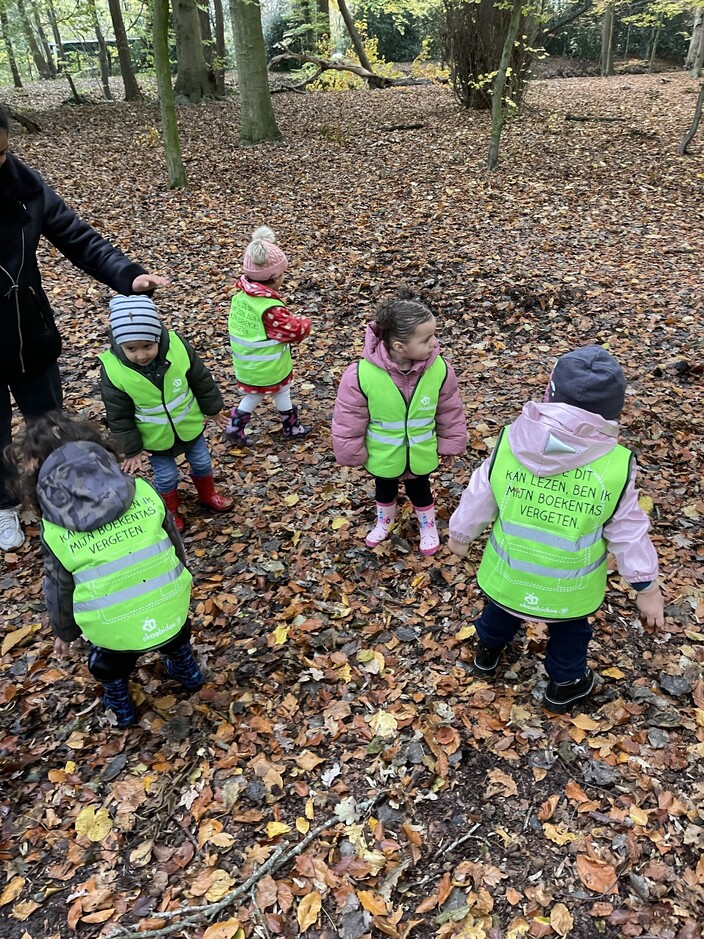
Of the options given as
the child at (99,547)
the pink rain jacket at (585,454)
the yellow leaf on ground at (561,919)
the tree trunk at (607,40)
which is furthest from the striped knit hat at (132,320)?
the tree trunk at (607,40)

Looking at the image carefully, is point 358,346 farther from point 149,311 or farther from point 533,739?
point 533,739

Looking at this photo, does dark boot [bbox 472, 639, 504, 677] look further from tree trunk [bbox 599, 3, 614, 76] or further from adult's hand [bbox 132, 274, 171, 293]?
tree trunk [bbox 599, 3, 614, 76]

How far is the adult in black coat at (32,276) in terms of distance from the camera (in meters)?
3.38

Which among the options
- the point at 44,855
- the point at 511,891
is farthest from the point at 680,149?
the point at 44,855

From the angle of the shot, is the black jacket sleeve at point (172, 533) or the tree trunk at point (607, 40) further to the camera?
the tree trunk at point (607, 40)

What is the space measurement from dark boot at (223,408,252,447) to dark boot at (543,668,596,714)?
3.49 metres

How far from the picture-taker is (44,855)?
2.71m

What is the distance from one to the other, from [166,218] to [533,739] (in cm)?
1043

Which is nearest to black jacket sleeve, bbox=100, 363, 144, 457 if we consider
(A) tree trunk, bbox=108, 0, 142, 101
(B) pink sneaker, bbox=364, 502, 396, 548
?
(B) pink sneaker, bbox=364, 502, 396, 548

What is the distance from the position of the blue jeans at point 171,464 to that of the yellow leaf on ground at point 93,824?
6.94ft

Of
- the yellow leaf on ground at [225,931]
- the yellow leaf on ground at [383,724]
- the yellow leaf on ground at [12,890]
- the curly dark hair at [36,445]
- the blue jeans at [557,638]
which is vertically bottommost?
the yellow leaf on ground at [225,931]

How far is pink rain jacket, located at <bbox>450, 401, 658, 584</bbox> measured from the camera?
7.76 ft

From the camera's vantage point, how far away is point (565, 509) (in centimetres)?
250

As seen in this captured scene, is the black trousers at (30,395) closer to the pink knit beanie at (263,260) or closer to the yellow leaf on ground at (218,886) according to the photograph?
the pink knit beanie at (263,260)
